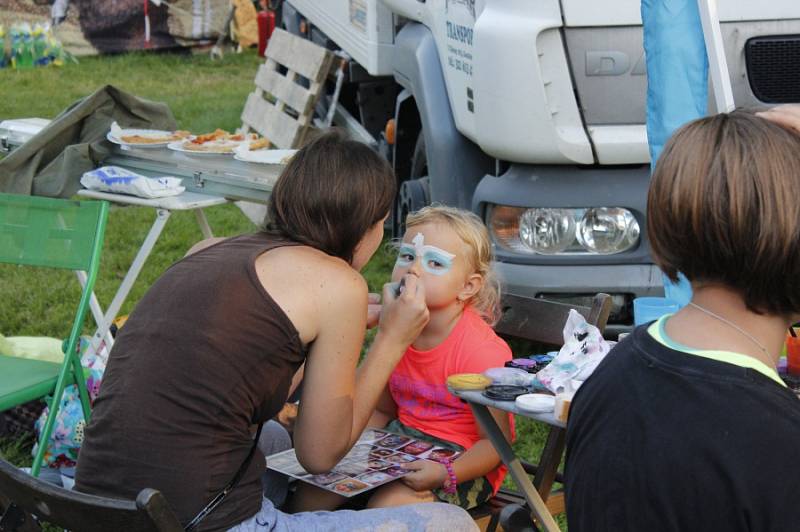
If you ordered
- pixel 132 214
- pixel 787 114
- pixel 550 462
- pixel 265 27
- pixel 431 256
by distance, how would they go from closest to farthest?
pixel 787 114
pixel 550 462
pixel 431 256
pixel 132 214
pixel 265 27

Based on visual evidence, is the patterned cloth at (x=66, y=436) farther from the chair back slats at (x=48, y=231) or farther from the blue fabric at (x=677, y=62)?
the blue fabric at (x=677, y=62)

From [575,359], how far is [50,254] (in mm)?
2210

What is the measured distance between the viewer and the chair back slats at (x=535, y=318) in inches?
131

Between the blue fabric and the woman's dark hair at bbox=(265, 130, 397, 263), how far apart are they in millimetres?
810

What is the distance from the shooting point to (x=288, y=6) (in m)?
9.37

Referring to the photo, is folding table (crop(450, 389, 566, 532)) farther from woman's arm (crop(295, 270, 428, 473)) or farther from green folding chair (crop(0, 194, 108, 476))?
green folding chair (crop(0, 194, 108, 476))

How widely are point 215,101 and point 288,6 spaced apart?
292 cm

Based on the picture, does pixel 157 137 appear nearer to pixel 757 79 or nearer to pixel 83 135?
pixel 83 135

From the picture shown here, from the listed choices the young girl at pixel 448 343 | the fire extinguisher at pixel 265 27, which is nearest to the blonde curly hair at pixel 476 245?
the young girl at pixel 448 343

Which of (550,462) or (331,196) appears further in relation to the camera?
(550,462)

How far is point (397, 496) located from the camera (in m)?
2.80

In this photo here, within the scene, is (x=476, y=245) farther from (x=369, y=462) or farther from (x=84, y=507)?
(x=84, y=507)

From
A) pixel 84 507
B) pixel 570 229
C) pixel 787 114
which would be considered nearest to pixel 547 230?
pixel 570 229

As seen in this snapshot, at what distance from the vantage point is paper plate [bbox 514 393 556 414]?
239 cm
